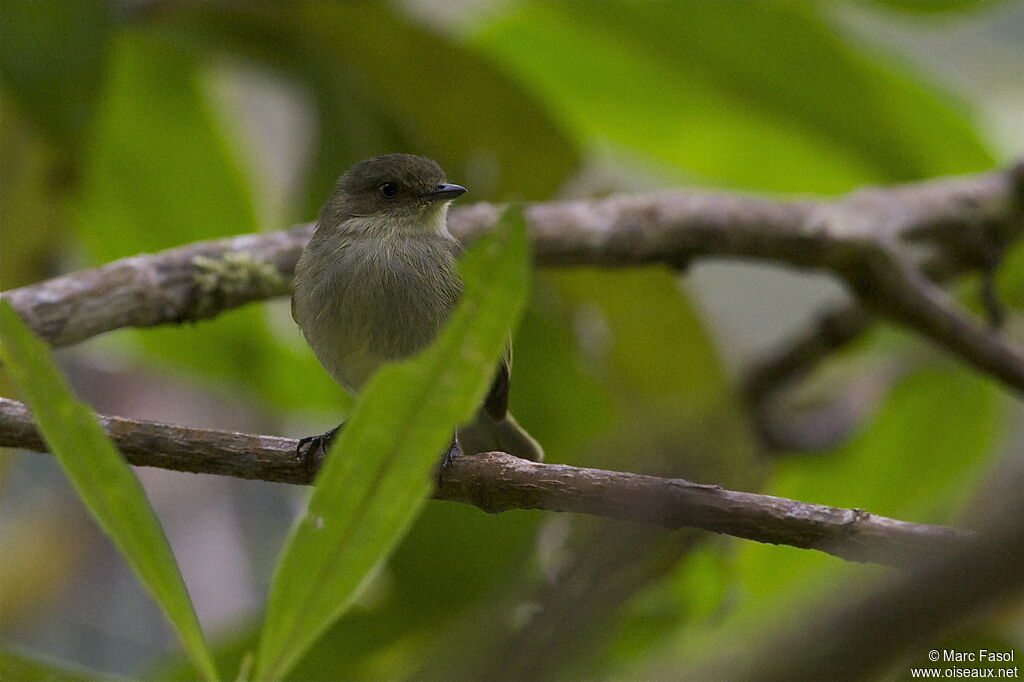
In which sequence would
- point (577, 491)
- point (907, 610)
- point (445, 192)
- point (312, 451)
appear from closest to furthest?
point (907, 610), point (577, 491), point (312, 451), point (445, 192)

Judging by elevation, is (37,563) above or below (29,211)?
below

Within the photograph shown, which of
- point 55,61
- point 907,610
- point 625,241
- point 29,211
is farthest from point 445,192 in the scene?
point 907,610

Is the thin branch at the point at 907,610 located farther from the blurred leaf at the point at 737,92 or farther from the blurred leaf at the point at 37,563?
the blurred leaf at the point at 37,563

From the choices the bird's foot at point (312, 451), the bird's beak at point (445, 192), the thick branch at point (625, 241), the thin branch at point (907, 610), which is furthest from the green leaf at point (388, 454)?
the bird's beak at point (445, 192)

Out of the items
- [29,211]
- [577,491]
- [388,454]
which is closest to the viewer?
[388,454]

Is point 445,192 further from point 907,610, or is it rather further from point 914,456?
point 907,610

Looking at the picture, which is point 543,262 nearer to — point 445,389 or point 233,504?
point 445,389
